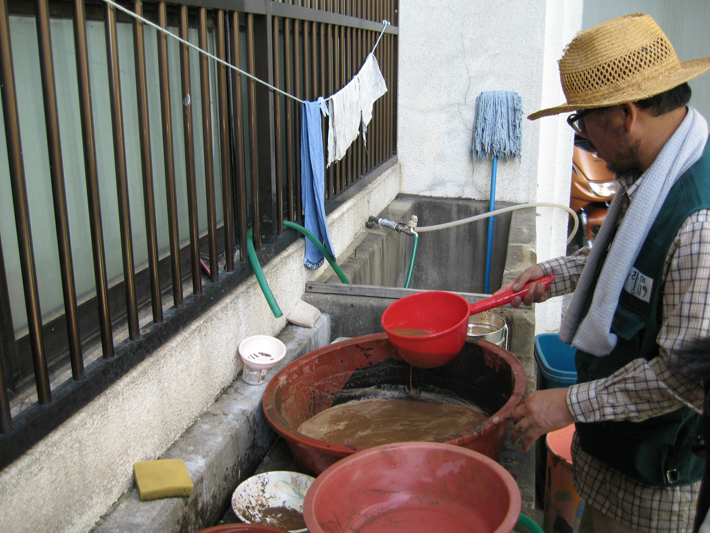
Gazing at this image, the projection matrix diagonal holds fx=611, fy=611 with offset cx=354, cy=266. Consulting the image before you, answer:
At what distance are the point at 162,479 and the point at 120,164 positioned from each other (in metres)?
1.05

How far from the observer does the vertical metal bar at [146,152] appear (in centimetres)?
206

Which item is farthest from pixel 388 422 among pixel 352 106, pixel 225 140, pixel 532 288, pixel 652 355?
pixel 352 106

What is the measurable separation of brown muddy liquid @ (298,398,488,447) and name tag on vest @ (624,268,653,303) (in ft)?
3.74

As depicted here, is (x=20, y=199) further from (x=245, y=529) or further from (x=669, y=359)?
(x=669, y=359)

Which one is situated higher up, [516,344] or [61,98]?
[61,98]

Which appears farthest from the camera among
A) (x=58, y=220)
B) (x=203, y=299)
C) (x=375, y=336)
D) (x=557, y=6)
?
(x=557, y=6)

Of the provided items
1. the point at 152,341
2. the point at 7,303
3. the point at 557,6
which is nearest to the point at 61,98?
the point at 7,303

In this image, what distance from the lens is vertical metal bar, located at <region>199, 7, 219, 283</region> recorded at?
2.42 meters

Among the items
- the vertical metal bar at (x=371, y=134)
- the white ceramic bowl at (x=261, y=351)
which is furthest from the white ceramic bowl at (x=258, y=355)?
the vertical metal bar at (x=371, y=134)

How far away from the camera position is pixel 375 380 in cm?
294

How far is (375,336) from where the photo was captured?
114 inches

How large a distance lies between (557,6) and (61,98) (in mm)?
4892

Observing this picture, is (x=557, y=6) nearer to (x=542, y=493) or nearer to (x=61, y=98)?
(x=542, y=493)

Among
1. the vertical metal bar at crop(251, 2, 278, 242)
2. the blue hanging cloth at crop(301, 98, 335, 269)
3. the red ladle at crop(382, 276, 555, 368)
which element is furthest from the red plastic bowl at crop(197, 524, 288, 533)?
the blue hanging cloth at crop(301, 98, 335, 269)
